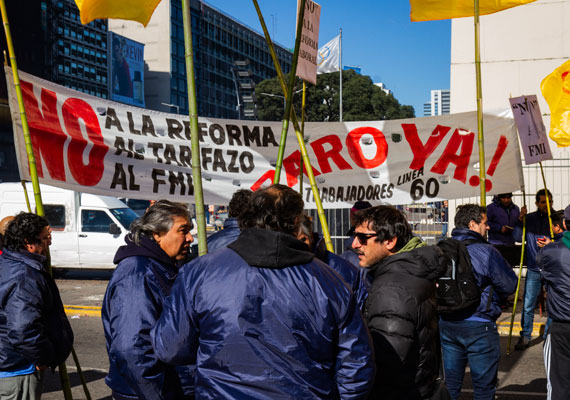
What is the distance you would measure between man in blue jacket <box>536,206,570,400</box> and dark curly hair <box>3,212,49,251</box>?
3.30m

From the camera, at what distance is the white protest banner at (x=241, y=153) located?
4281 mm

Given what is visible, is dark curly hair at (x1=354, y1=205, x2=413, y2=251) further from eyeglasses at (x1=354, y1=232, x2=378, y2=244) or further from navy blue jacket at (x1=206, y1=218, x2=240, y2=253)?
navy blue jacket at (x1=206, y1=218, x2=240, y2=253)

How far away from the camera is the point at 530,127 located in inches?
251

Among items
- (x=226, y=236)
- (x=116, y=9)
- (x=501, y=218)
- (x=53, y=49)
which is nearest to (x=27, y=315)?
(x=226, y=236)

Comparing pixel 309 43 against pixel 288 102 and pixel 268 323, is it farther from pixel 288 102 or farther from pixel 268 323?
pixel 268 323

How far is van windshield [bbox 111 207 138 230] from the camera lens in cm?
1397

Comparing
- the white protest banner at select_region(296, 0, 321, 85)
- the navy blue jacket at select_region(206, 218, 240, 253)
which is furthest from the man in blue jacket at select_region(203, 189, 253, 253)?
the white protest banner at select_region(296, 0, 321, 85)

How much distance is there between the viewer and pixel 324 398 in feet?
7.11

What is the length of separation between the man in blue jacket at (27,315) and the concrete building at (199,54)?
58619mm

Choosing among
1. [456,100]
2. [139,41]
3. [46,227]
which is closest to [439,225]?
[456,100]

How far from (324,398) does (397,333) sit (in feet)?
2.31

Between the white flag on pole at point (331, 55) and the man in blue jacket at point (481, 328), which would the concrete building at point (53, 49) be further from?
the man in blue jacket at point (481, 328)

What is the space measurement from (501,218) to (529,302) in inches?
63.8

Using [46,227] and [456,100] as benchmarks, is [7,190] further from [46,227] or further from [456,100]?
[46,227]
